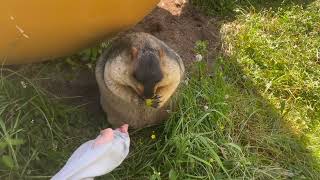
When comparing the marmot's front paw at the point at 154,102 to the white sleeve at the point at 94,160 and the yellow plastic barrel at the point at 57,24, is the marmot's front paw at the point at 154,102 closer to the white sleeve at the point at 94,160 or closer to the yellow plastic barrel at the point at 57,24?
the white sleeve at the point at 94,160

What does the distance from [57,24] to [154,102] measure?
871 millimetres

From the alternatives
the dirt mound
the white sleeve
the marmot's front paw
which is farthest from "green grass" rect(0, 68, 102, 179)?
the dirt mound

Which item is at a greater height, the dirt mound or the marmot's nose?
the marmot's nose

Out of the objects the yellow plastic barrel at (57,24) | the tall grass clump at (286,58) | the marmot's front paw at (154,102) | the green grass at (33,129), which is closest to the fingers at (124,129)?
the marmot's front paw at (154,102)

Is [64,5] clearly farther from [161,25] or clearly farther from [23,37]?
[161,25]

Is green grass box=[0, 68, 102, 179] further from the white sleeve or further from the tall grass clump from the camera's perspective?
the tall grass clump

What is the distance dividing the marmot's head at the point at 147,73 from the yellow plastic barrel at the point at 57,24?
479 mm

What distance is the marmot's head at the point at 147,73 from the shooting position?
3.61 m

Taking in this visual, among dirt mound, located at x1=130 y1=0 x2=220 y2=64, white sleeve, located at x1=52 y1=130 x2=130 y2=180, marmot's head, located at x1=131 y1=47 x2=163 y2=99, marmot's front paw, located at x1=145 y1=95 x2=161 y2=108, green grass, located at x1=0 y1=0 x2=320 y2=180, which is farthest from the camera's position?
dirt mound, located at x1=130 y1=0 x2=220 y2=64

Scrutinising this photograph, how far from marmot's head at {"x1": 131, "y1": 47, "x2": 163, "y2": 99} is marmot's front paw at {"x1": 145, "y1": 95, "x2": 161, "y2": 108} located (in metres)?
0.04

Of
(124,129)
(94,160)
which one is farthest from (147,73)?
(94,160)

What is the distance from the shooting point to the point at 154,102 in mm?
3773

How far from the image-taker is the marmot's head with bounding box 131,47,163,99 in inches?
142

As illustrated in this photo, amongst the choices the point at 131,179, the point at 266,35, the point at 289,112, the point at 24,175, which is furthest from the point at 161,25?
the point at 24,175
